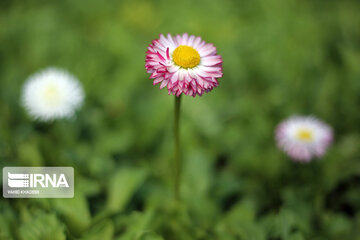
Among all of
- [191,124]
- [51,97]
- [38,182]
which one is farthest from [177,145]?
[51,97]

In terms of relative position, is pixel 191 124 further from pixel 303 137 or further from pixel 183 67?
pixel 183 67

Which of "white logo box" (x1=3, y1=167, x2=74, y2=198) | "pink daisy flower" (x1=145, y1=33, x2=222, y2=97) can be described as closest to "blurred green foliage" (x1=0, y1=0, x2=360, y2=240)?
"white logo box" (x1=3, y1=167, x2=74, y2=198)

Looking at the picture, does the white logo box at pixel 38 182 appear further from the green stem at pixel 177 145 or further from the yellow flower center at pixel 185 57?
the yellow flower center at pixel 185 57

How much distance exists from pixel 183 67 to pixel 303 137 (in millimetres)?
1251

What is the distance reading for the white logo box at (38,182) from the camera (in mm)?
1753

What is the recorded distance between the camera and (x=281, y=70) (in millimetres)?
2861

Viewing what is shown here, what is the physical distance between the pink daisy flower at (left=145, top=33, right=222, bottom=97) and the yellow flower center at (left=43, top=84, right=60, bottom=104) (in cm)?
119

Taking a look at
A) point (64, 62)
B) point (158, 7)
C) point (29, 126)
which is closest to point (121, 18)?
point (158, 7)

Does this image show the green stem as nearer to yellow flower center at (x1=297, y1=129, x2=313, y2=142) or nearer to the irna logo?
the irna logo

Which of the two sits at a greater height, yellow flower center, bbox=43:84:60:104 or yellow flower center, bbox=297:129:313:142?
yellow flower center, bbox=43:84:60:104

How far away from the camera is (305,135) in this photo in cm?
218

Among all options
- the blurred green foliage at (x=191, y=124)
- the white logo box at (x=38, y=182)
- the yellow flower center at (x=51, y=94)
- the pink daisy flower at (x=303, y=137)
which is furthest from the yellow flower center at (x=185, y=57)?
the yellow flower center at (x=51, y=94)

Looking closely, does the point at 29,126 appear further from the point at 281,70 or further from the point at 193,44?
the point at 281,70

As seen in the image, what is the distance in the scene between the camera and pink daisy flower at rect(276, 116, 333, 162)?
210cm
